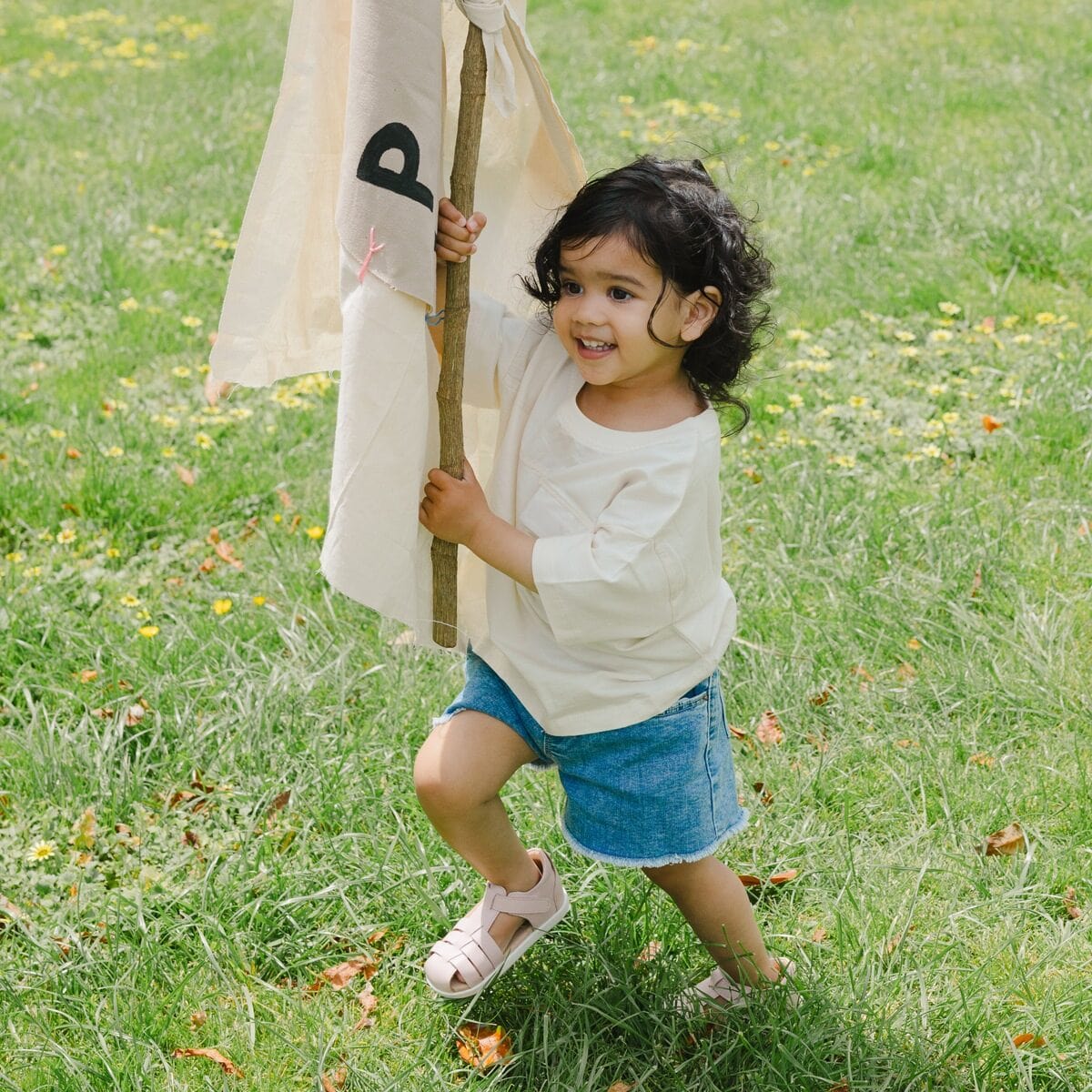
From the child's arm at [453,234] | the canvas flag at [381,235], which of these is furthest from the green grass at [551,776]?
the child's arm at [453,234]

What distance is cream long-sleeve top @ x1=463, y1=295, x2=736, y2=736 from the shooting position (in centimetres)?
192

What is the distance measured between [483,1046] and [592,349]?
1171 mm

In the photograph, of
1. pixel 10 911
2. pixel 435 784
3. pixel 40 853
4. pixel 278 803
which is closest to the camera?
pixel 435 784

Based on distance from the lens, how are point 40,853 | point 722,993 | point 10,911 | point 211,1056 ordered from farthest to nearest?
point 40,853
point 10,911
point 722,993
point 211,1056

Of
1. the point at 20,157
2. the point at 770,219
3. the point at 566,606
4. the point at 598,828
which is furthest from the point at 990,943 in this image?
the point at 20,157

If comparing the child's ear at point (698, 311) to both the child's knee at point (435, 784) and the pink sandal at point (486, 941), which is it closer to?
the child's knee at point (435, 784)

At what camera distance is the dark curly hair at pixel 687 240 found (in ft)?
6.37

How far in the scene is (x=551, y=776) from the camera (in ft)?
9.18

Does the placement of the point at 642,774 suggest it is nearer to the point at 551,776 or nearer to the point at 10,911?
the point at 551,776

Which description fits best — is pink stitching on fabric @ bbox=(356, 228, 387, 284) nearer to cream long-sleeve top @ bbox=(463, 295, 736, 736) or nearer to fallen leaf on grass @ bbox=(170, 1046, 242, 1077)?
cream long-sleeve top @ bbox=(463, 295, 736, 736)

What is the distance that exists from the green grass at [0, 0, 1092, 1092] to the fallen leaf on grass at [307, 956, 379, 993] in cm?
2

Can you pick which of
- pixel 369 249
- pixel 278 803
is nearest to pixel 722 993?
pixel 278 803

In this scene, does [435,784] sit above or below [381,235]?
below

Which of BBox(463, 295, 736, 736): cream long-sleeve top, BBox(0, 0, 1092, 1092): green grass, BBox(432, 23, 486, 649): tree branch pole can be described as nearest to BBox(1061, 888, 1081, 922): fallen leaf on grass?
BBox(0, 0, 1092, 1092): green grass
